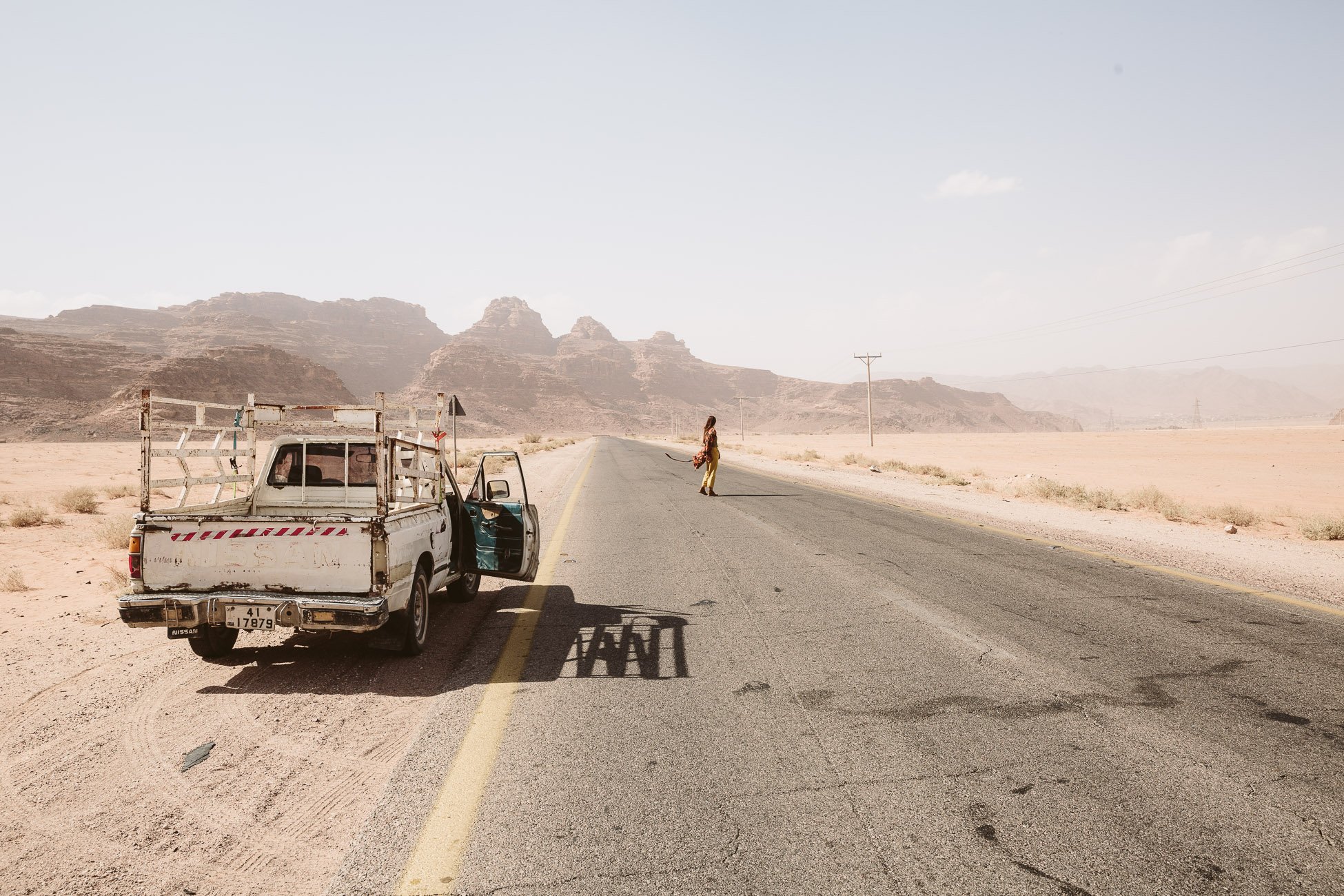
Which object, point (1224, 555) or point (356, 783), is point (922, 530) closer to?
point (1224, 555)

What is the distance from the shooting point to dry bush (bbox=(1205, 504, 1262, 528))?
45.1 ft

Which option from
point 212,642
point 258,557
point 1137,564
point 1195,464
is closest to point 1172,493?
point 1137,564

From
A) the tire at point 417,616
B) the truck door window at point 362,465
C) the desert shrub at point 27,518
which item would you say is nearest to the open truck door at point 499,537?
the truck door window at point 362,465

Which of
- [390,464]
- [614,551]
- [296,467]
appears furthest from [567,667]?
[614,551]

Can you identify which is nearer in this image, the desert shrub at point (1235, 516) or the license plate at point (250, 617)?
the license plate at point (250, 617)

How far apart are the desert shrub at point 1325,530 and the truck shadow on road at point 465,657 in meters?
11.6

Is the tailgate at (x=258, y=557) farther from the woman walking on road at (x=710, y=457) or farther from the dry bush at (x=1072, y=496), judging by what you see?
the dry bush at (x=1072, y=496)

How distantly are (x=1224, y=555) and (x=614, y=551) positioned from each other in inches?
310

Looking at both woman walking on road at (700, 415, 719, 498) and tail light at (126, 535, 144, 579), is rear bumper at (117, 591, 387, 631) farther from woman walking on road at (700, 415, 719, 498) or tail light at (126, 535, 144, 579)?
woman walking on road at (700, 415, 719, 498)

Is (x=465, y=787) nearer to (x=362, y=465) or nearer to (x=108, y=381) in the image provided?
(x=362, y=465)

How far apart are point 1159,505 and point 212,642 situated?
56.1 ft

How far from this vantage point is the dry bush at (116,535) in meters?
11.2

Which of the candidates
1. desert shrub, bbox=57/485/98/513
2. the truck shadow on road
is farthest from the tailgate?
desert shrub, bbox=57/485/98/513

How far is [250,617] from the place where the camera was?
4902 mm
